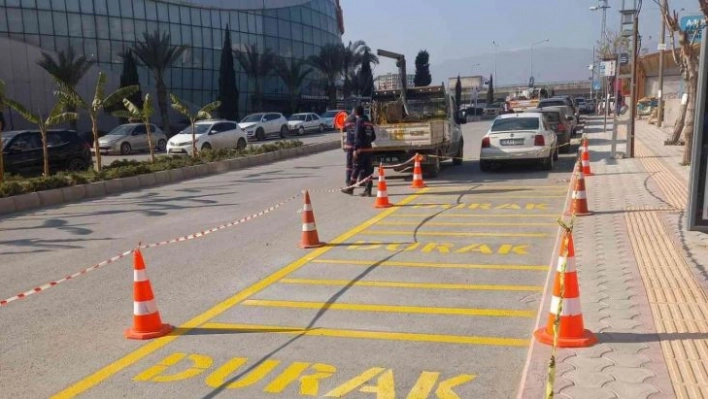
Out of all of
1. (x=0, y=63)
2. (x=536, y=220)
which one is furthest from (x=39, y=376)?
(x=0, y=63)

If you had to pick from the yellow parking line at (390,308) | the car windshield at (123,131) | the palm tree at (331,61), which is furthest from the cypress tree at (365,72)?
the yellow parking line at (390,308)

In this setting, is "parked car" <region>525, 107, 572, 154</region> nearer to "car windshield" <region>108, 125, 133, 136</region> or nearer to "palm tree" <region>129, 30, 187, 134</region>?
"car windshield" <region>108, 125, 133, 136</region>

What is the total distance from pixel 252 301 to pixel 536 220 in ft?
18.5

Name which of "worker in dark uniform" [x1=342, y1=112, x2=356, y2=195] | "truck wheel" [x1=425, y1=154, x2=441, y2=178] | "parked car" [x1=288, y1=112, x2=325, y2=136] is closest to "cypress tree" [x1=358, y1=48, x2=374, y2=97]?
"parked car" [x1=288, y1=112, x2=325, y2=136]

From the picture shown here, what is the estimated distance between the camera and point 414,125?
16203 millimetres

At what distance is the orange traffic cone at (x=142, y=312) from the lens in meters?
5.83

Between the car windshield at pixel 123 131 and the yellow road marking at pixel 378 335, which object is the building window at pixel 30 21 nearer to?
the car windshield at pixel 123 131

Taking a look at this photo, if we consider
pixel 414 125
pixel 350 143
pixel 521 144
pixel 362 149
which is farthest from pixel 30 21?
pixel 521 144

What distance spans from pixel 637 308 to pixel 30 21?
1951 inches

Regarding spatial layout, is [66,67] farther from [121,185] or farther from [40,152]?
[121,185]

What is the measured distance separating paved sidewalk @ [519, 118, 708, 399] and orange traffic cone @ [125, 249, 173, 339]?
3.33 meters

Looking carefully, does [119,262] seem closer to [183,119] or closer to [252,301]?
[252,301]

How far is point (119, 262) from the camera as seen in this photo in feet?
A: 29.2

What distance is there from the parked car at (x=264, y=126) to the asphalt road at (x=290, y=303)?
1049 inches
